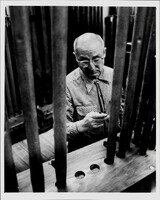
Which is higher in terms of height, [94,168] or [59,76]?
[59,76]

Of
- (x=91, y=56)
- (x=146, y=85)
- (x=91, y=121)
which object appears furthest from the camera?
(x=91, y=56)

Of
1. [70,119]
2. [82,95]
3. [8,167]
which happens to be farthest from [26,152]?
[8,167]

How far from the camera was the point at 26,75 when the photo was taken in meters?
0.76

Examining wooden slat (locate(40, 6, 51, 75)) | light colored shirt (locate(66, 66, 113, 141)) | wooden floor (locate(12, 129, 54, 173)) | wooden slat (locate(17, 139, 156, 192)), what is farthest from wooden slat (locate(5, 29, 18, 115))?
wooden slat (locate(17, 139, 156, 192))

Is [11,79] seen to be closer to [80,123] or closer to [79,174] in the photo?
[80,123]

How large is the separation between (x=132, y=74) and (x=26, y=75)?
51 cm

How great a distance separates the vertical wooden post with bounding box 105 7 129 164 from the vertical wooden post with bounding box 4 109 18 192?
0.52 meters

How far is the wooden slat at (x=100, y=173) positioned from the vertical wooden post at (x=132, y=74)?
93mm

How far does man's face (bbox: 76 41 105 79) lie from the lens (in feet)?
8.39

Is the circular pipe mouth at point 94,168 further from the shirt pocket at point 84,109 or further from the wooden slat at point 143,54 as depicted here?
the shirt pocket at point 84,109

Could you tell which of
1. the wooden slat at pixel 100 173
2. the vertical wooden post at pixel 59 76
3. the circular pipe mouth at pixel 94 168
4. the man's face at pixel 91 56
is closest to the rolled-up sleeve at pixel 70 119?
the man's face at pixel 91 56

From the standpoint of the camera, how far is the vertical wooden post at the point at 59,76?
707mm

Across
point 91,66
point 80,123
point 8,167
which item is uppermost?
point 91,66

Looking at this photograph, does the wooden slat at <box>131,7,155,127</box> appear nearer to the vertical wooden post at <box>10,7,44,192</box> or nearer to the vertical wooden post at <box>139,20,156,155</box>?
the vertical wooden post at <box>139,20,156,155</box>
